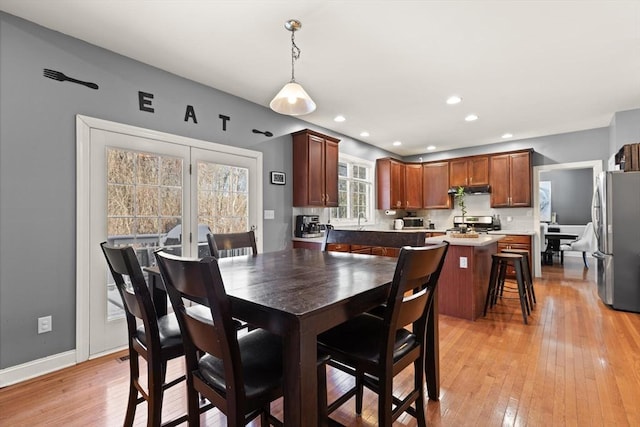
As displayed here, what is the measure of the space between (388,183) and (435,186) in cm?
118

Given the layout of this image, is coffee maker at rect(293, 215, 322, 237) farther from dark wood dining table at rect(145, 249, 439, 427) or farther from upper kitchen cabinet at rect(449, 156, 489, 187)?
upper kitchen cabinet at rect(449, 156, 489, 187)

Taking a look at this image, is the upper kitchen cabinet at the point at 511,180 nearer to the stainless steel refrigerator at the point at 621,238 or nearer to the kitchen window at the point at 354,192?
the stainless steel refrigerator at the point at 621,238

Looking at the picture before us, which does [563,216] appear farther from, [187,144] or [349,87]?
[187,144]

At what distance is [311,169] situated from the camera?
4328 mm

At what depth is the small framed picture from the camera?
4102mm

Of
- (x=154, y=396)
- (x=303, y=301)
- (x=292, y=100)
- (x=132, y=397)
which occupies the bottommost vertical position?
(x=132, y=397)

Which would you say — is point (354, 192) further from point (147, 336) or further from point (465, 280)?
point (147, 336)

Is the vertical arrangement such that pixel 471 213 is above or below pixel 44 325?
above

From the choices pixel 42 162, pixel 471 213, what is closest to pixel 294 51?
pixel 42 162

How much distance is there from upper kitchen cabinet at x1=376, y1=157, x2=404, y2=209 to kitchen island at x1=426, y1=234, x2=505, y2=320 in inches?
107

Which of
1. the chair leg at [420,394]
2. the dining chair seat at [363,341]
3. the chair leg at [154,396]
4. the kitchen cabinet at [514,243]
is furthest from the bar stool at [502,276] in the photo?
the chair leg at [154,396]

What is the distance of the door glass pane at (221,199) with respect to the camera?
3334mm

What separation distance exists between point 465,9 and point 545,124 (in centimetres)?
366

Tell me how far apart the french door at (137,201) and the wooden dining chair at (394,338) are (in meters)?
2.18
